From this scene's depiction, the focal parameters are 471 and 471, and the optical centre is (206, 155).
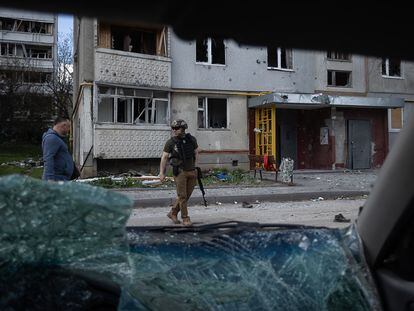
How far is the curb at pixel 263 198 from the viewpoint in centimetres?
1133

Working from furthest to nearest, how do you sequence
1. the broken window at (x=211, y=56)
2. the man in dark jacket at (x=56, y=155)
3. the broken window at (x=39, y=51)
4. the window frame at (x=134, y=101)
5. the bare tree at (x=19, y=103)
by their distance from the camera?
1. the broken window at (x=39, y=51)
2. the bare tree at (x=19, y=103)
3. the broken window at (x=211, y=56)
4. the window frame at (x=134, y=101)
5. the man in dark jacket at (x=56, y=155)

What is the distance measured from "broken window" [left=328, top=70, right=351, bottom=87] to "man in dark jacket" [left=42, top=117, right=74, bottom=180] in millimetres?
18787

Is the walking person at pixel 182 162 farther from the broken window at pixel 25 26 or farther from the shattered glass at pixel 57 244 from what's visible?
the broken window at pixel 25 26

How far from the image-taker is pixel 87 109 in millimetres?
18203

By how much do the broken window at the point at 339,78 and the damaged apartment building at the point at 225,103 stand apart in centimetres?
5

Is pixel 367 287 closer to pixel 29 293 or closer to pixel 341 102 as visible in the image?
pixel 29 293

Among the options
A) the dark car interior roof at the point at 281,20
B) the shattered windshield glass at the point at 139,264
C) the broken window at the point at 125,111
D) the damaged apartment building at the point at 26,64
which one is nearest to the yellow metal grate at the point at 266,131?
the broken window at the point at 125,111

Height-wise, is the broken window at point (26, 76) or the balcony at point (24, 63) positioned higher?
the balcony at point (24, 63)

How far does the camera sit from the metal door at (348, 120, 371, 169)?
2233 centimetres

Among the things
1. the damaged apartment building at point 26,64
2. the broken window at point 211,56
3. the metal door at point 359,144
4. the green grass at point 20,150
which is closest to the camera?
the broken window at point 211,56

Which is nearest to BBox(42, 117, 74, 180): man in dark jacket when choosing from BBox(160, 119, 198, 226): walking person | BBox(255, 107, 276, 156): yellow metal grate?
BBox(160, 119, 198, 226): walking person

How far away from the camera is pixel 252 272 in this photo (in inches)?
75.1

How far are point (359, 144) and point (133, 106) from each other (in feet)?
36.0

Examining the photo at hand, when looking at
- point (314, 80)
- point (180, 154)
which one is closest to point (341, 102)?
point (314, 80)
